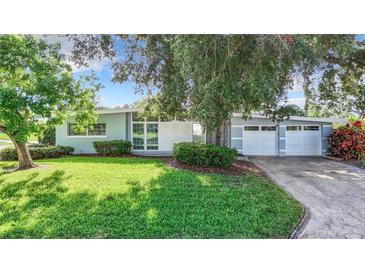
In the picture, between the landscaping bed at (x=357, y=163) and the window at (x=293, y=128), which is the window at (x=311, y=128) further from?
the landscaping bed at (x=357, y=163)

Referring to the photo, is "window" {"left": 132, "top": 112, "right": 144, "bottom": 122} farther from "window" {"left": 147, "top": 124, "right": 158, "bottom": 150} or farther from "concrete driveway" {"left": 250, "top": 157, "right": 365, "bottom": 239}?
"concrete driveway" {"left": 250, "top": 157, "right": 365, "bottom": 239}

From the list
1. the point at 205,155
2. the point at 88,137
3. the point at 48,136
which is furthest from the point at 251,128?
the point at 48,136

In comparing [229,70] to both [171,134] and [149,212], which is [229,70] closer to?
[149,212]

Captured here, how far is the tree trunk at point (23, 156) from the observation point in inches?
218

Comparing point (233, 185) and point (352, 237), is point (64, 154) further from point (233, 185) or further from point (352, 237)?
point (352, 237)

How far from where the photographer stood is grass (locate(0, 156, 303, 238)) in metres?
3.19

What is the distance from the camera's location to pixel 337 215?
3711 mm

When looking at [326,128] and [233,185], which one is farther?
[326,128]

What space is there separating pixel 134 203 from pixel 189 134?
3.10m

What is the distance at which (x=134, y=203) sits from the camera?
398 cm

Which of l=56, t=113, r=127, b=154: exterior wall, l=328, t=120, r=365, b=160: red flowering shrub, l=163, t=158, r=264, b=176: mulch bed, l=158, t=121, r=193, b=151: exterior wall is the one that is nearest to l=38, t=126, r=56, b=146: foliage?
l=56, t=113, r=127, b=154: exterior wall
